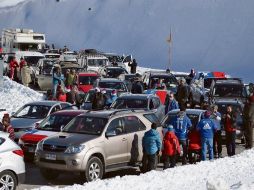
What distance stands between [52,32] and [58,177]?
114m

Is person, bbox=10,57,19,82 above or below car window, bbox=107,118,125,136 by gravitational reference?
above

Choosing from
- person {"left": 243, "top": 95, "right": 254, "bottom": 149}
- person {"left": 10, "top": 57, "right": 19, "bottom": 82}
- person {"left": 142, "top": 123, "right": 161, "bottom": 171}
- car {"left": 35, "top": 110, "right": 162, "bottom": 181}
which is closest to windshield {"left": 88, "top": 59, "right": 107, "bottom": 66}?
person {"left": 10, "top": 57, "right": 19, "bottom": 82}

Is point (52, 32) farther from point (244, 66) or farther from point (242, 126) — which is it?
point (242, 126)

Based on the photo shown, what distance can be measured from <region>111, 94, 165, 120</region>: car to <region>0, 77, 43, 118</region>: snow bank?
6766mm

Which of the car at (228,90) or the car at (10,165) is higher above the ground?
the car at (228,90)

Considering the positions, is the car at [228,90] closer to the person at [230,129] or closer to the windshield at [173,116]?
the windshield at [173,116]

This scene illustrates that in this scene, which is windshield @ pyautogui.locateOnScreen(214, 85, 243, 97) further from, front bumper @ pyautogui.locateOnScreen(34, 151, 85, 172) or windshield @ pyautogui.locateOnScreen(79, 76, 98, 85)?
front bumper @ pyautogui.locateOnScreen(34, 151, 85, 172)

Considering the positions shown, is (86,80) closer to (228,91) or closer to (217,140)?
(228,91)

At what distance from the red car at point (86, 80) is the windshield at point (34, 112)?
11.3m

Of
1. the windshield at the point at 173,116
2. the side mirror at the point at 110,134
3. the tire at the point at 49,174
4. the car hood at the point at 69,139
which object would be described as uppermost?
the windshield at the point at 173,116

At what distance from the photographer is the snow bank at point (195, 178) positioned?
1188 centimetres

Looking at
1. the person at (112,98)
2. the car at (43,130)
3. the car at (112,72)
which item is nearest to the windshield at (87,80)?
the car at (112,72)

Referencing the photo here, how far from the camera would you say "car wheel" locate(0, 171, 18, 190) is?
1210 cm

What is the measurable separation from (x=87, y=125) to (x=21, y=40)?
3816cm
